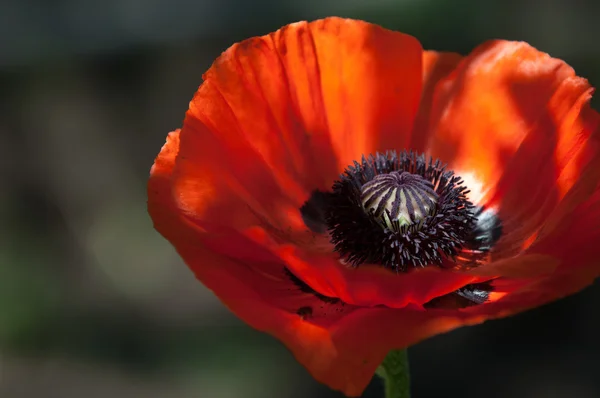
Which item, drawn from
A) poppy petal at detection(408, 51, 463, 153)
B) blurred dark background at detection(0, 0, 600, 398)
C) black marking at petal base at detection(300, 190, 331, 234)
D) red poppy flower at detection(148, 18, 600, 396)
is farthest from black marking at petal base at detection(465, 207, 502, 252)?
blurred dark background at detection(0, 0, 600, 398)

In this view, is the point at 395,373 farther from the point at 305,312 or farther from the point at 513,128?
the point at 513,128

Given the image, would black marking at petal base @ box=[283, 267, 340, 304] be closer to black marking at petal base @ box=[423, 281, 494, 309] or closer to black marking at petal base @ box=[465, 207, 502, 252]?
black marking at petal base @ box=[423, 281, 494, 309]

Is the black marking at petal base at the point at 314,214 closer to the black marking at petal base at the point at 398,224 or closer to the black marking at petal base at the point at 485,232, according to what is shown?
the black marking at petal base at the point at 398,224

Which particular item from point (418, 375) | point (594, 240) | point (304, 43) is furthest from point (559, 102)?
point (418, 375)

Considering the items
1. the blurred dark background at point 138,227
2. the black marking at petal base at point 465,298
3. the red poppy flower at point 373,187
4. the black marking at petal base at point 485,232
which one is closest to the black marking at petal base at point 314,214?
the red poppy flower at point 373,187

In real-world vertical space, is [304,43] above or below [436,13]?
above

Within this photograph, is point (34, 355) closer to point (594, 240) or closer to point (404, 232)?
point (404, 232)
